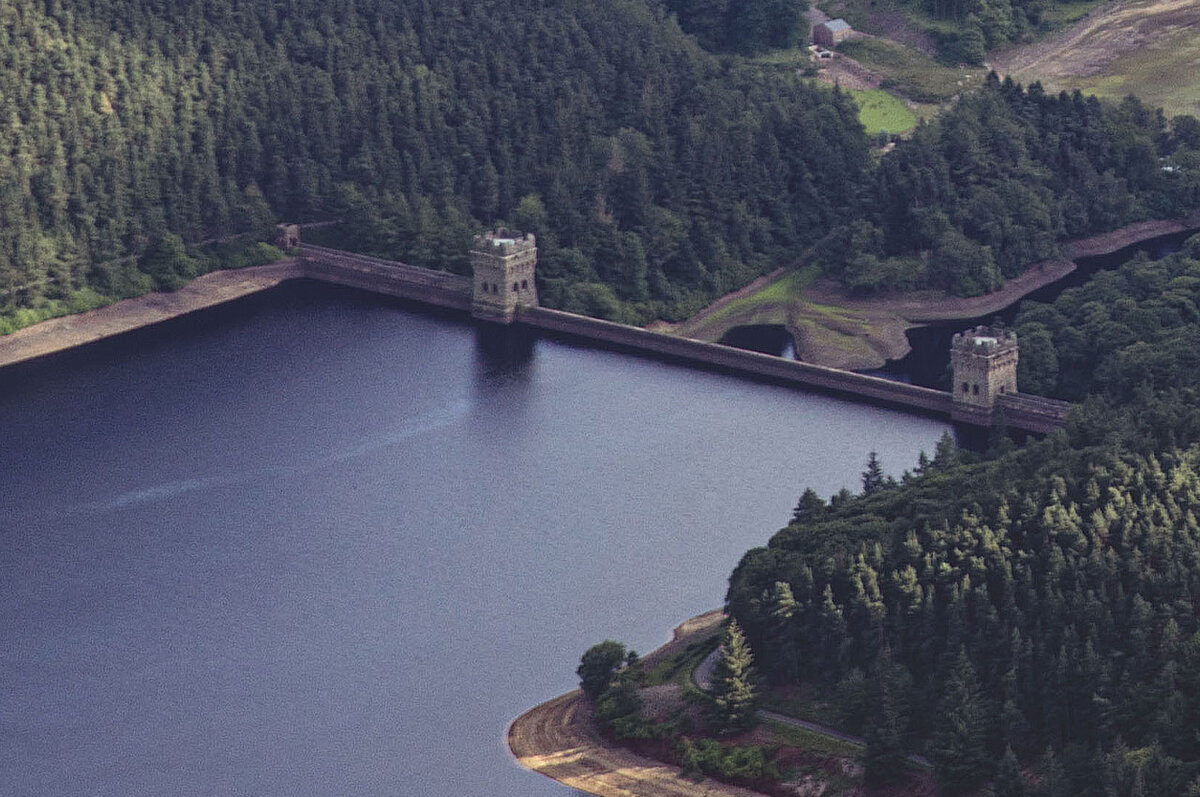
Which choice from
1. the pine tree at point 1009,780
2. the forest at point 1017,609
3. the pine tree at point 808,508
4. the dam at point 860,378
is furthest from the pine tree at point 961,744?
the dam at point 860,378

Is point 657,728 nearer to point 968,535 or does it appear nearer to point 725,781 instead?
point 725,781

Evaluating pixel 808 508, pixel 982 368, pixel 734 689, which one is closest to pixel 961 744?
pixel 734 689

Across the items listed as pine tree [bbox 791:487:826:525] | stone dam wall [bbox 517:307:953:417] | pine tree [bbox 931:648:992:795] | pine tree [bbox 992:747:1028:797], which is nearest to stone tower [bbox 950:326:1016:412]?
stone dam wall [bbox 517:307:953:417]

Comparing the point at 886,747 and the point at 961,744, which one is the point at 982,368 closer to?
the point at 886,747

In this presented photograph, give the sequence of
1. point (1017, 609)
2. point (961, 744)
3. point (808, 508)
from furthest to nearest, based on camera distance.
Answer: point (808, 508) → point (1017, 609) → point (961, 744)

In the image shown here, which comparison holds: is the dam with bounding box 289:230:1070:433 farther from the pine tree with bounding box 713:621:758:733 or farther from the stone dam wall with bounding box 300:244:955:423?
the pine tree with bounding box 713:621:758:733

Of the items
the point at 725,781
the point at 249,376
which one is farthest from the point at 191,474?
the point at 725,781
